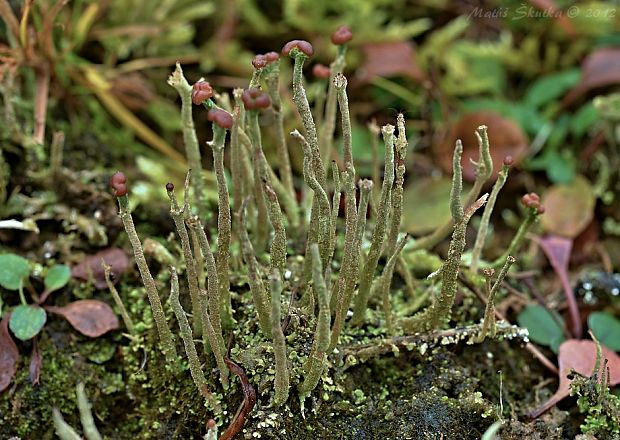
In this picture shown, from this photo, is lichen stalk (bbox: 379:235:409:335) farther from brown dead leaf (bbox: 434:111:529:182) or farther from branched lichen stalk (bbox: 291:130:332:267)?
brown dead leaf (bbox: 434:111:529:182)

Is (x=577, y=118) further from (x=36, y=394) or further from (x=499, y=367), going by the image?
(x=36, y=394)

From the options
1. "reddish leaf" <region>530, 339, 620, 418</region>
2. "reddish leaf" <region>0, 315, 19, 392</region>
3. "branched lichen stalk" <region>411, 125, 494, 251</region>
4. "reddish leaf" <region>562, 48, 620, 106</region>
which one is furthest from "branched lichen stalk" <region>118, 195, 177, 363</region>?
"reddish leaf" <region>562, 48, 620, 106</region>

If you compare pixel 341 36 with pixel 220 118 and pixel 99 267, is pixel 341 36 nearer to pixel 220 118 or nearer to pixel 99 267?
pixel 220 118

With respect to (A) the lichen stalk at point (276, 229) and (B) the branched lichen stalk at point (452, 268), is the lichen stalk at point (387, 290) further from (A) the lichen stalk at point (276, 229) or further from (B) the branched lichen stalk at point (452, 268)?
(A) the lichen stalk at point (276, 229)

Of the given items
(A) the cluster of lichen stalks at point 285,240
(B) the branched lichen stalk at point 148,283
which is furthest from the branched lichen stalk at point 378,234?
(B) the branched lichen stalk at point 148,283

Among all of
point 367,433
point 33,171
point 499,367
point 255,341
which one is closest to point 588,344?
point 499,367
